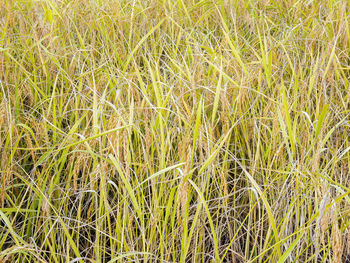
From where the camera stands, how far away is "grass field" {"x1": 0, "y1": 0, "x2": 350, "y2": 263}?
2.74 ft

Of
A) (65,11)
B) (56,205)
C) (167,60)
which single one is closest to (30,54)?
(65,11)

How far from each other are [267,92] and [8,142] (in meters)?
0.71

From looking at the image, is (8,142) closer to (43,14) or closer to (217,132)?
(217,132)

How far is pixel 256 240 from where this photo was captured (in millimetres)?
872

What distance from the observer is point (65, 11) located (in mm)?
1571

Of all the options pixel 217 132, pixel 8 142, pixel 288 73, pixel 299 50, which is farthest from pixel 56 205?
pixel 299 50

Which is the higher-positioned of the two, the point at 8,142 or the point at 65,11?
the point at 65,11

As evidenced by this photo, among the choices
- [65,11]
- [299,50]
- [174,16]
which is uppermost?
[65,11]

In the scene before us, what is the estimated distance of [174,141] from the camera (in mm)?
1052

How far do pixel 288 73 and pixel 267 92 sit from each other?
18cm

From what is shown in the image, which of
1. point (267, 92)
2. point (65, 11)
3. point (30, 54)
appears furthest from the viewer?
point (65, 11)

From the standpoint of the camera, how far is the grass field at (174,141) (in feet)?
2.74

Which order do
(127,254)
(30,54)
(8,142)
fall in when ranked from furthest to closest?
1. (30,54)
2. (8,142)
3. (127,254)

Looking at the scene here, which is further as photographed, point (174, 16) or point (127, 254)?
point (174, 16)
